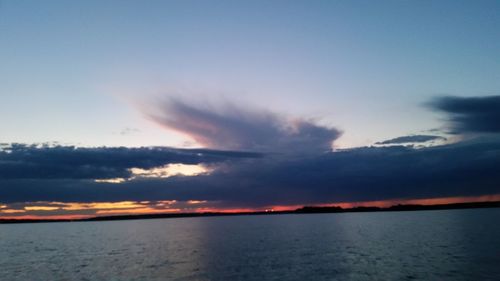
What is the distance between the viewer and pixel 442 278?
1970 inches

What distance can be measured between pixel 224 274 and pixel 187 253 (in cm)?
2980

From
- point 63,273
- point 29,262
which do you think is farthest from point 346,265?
point 29,262

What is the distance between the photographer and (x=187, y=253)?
85688 millimetres

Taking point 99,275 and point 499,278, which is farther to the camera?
point 99,275

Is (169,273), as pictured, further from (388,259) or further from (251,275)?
(388,259)

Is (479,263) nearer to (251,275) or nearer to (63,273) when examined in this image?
(251,275)

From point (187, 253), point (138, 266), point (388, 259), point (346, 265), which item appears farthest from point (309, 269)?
point (187, 253)

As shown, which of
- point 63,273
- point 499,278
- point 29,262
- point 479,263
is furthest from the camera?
point 29,262

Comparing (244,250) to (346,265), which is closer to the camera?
(346,265)

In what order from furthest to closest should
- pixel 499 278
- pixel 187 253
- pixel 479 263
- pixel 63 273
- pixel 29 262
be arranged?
pixel 187 253, pixel 29 262, pixel 63 273, pixel 479 263, pixel 499 278

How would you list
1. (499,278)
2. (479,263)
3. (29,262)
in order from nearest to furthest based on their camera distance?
(499,278) < (479,263) < (29,262)

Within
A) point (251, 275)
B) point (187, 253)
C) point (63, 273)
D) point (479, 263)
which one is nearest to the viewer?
point (251, 275)

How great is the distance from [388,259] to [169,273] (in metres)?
33.6

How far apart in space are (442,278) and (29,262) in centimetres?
6914
